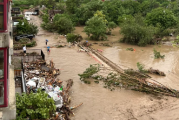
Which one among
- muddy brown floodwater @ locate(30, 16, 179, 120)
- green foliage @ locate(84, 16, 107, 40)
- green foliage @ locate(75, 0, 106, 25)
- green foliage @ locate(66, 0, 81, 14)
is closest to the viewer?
muddy brown floodwater @ locate(30, 16, 179, 120)

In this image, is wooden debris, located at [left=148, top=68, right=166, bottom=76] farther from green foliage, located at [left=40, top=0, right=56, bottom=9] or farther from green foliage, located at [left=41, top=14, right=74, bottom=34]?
green foliage, located at [left=40, top=0, right=56, bottom=9]

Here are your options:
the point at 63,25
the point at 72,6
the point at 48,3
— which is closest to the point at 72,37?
the point at 63,25

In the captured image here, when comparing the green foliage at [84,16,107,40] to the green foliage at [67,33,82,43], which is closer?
the green foliage at [67,33,82,43]

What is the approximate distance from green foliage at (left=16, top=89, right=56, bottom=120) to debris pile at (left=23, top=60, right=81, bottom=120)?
986mm

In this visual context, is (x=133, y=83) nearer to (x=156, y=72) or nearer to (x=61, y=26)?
(x=156, y=72)

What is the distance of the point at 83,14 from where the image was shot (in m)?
38.8

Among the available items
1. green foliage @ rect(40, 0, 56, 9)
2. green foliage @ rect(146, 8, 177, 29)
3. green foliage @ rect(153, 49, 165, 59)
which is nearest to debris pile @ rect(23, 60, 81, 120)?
green foliage @ rect(153, 49, 165, 59)

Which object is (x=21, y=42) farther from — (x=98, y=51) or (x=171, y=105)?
(x=171, y=105)

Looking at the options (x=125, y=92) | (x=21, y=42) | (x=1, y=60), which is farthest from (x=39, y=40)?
(x=1, y=60)

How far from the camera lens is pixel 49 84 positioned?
44.9ft

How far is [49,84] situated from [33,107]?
442cm

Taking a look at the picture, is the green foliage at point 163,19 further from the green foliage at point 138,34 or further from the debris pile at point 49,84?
the debris pile at point 49,84

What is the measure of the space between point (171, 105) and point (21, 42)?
58.4 ft

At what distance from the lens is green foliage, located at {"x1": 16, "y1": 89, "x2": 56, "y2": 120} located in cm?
886
